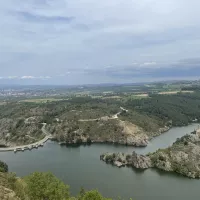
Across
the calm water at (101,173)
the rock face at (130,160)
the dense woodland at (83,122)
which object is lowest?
the calm water at (101,173)

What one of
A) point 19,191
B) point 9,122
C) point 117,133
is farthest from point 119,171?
point 9,122

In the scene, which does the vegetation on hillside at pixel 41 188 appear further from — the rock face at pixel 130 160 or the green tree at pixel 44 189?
the rock face at pixel 130 160

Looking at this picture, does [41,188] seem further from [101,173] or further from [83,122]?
[83,122]

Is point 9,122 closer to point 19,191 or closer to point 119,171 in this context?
point 119,171

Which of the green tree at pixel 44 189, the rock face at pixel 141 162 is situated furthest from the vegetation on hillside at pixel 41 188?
the rock face at pixel 141 162

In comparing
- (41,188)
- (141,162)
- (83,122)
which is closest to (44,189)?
(41,188)

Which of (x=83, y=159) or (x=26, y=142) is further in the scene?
(x=26, y=142)

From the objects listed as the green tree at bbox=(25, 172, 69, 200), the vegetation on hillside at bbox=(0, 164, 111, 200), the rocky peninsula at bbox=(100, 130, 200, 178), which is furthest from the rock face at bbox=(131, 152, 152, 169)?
the green tree at bbox=(25, 172, 69, 200)
